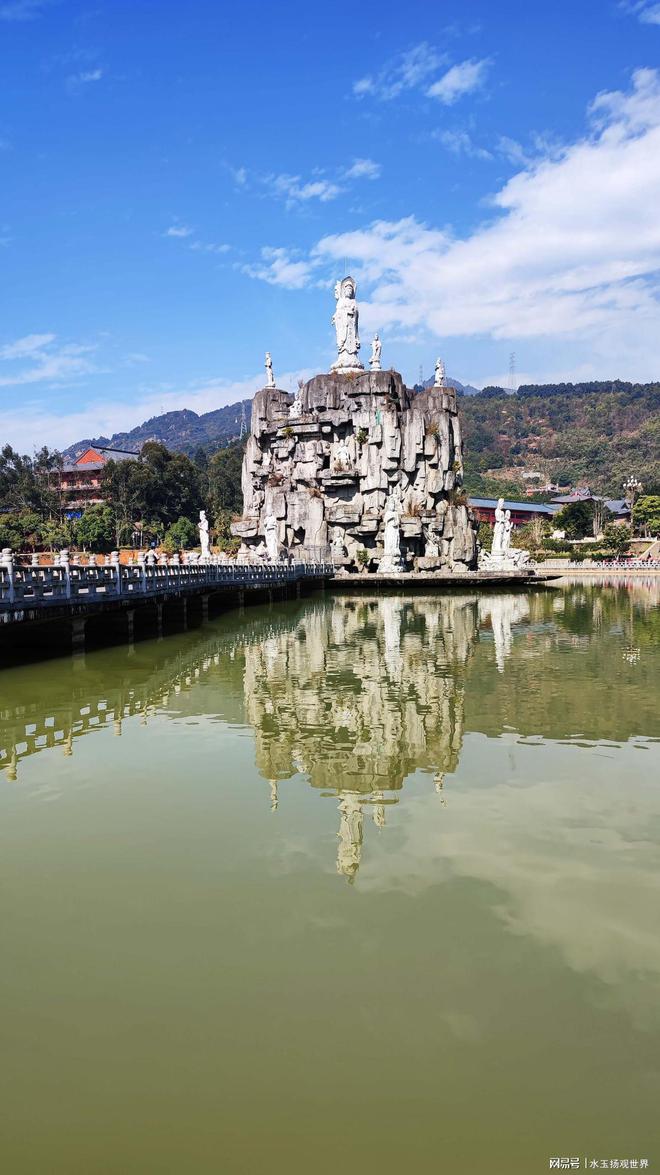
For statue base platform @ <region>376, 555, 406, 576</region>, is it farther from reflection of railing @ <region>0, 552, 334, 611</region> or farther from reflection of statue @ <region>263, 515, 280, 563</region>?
reflection of railing @ <region>0, 552, 334, 611</region>

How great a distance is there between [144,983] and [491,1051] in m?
2.59

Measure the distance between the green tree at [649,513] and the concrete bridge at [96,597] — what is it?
6489 centimetres

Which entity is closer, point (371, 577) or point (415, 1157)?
point (415, 1157)

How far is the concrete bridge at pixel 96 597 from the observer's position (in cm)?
1995

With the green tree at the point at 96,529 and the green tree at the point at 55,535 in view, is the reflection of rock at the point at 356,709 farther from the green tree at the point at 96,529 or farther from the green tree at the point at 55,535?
the green tree at the point at 96,529

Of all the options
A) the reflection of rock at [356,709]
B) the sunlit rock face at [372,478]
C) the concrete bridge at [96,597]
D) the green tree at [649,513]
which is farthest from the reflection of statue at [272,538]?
the green tree at [649,513]

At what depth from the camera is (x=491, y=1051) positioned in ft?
16.1

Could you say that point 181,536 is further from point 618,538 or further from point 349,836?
point 349,836

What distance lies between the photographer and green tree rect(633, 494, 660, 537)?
292 feet

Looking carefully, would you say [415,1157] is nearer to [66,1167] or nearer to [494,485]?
[66,1167]

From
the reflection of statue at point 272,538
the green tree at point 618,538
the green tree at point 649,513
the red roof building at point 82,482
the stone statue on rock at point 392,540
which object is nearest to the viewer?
the stone statue on rock at point 392,540

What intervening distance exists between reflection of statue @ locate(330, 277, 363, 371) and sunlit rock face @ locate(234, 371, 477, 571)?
91.7 inches

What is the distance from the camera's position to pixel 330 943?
618 cm

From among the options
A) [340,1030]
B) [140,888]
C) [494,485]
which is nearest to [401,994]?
[340,1030]
